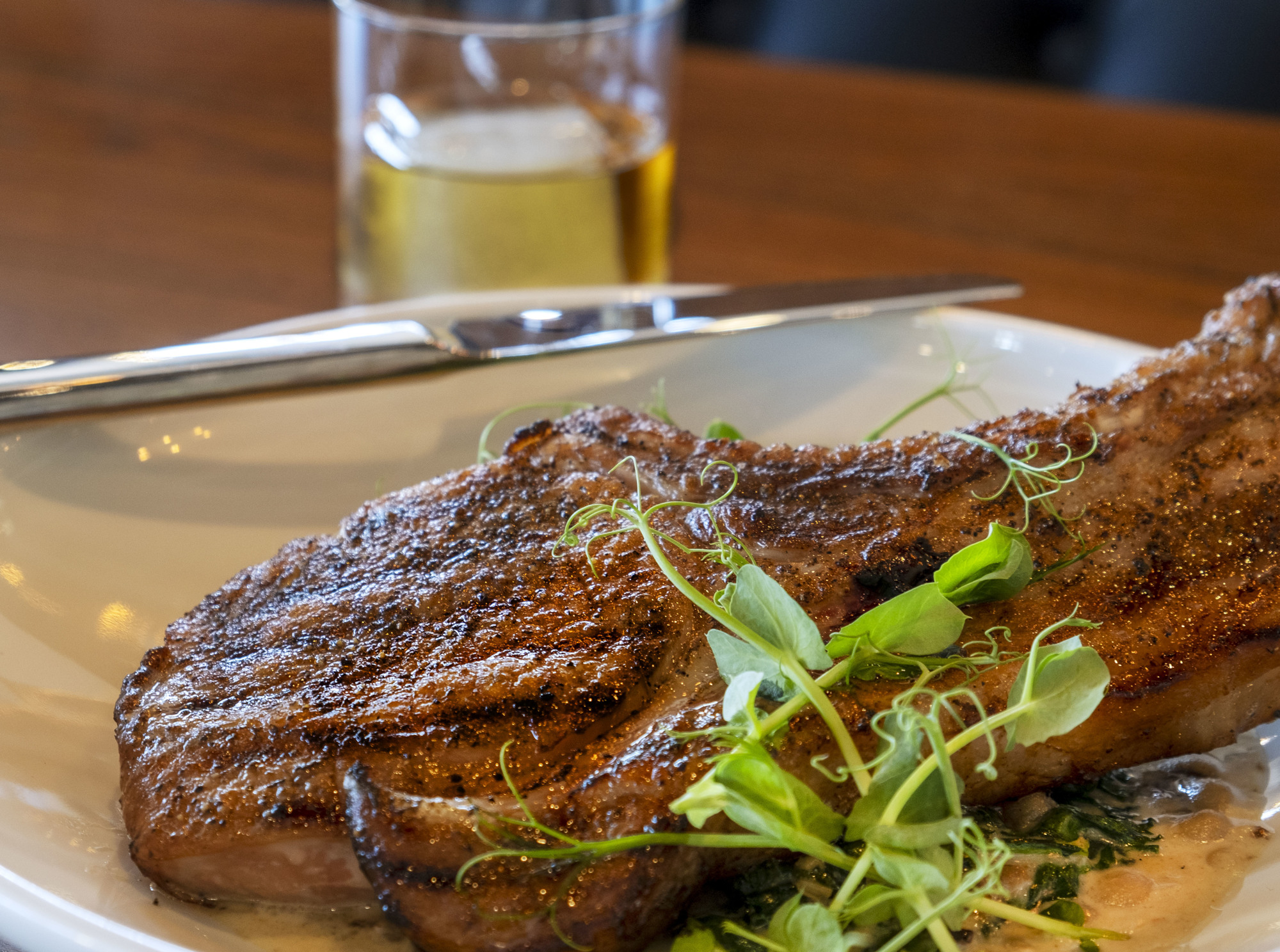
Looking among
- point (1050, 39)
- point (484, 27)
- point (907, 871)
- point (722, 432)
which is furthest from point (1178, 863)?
point (1050, 39)

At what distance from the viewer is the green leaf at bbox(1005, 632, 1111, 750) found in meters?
1.15

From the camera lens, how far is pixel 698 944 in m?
1.18

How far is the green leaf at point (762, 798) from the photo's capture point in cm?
108

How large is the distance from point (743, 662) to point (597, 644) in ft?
0.59

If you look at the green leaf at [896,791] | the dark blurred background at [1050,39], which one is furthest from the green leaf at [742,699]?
the dark blurred background at [1050,39]

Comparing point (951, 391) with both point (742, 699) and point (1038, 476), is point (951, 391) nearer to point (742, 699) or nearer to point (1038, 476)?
point (1038, 476)

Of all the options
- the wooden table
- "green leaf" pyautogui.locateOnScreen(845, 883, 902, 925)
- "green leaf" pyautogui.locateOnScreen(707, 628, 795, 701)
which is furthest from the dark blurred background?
"green leaf" pyautogui.locateOnScreen(845, 883, 902, 925)

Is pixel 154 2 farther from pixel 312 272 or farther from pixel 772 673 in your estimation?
pixel 772 673

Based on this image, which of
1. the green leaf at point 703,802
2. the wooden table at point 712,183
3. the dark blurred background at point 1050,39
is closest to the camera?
the green leaf at point 703,802

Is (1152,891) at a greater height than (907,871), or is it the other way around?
(907,871)

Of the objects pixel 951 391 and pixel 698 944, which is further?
pixel 951 391

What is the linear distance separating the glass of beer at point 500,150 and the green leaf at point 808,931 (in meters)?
1.65

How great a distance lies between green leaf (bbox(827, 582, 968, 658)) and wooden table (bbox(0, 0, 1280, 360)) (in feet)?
6.25

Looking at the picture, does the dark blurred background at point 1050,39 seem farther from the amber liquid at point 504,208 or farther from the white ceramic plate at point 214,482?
the white ceramic plate at point 214,482
